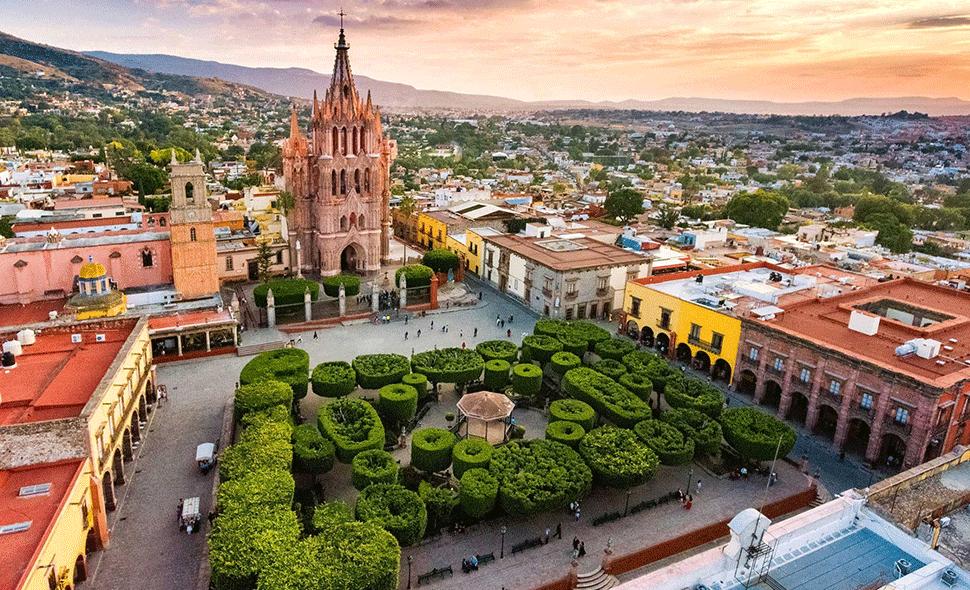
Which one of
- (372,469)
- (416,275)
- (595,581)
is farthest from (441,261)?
(595,581)

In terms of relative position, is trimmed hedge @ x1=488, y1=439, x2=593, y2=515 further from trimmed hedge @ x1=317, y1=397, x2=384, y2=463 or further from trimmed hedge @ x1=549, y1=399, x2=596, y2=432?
trimmed hedge @ x1=317, y1=397, x2=384, y2=463

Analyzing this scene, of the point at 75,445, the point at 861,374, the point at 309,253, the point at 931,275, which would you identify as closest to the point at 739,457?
the point at 861,374

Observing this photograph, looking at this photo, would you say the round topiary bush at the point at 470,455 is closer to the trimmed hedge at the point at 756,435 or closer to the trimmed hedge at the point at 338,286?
the trimmed hedge at the point at 756,435

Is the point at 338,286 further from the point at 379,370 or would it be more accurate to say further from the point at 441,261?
the point at 379,370

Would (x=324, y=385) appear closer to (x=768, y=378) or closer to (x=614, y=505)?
(x=614, y=505)

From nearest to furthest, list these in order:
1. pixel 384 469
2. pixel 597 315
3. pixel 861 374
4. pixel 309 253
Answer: pixel 384 469 → pixel 861 374 → pixel 597 315 → pixel 309 253

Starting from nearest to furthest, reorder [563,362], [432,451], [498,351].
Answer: [432,451] < [563,362] < [498,351]

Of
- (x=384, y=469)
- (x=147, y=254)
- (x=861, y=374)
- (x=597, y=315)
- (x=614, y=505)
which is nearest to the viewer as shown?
(x=384, y=469)
